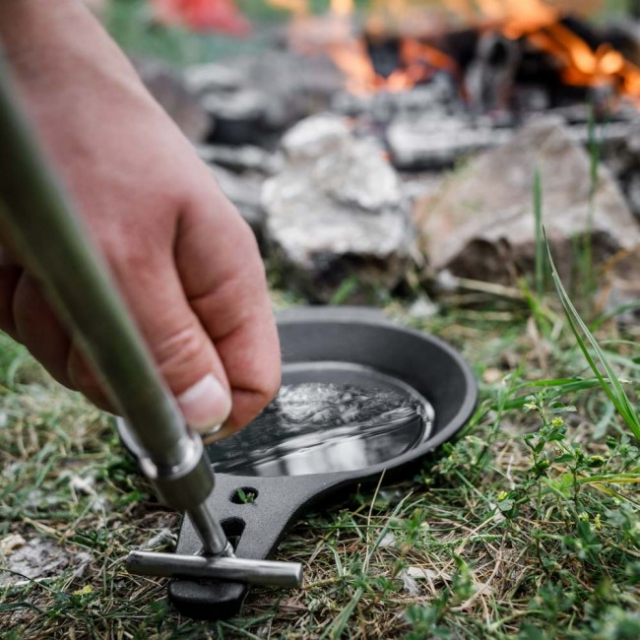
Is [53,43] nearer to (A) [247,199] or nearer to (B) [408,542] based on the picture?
(B) [408,542]

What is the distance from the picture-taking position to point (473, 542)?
3.15 feet

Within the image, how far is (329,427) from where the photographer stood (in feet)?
4.11

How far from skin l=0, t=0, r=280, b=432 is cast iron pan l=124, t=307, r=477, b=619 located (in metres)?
0.25

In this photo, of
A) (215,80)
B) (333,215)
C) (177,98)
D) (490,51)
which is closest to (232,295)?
(333,215)

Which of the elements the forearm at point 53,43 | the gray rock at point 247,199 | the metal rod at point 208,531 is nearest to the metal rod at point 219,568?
the metal rod at point 208,531

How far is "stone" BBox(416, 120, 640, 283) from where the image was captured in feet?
5.91

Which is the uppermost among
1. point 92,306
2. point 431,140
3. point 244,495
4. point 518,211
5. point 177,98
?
point 92,306

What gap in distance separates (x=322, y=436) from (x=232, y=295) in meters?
0.57

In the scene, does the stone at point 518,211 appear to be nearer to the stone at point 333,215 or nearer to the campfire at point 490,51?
the stone at point 333,215

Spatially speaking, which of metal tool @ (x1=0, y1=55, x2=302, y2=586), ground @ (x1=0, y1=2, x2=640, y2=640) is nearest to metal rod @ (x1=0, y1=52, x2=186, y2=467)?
metal tool @ (x1=0, y1=55, x2=302, y2=586)

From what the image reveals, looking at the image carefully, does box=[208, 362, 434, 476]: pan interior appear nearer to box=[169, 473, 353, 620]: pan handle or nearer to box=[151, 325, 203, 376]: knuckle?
box=[169, 473, 353, 620]: pan handle

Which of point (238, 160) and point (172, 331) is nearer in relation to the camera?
point (172, 331)

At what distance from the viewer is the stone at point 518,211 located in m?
1.80

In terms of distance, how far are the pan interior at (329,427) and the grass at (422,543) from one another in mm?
110
